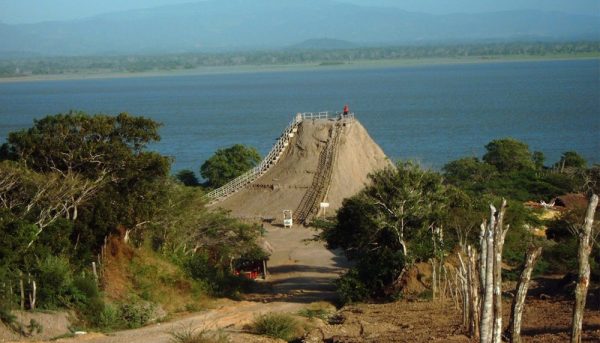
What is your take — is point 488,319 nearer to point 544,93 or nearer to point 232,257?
point 232,257

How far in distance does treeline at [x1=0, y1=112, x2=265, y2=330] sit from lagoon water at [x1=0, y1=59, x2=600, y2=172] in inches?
1601

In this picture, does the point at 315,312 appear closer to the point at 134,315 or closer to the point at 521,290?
the point at 134,315

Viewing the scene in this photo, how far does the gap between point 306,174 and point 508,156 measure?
18151 mm

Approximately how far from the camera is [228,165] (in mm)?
57031

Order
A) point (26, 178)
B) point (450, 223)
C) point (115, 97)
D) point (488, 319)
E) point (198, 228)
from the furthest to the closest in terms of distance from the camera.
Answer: point (115, 97) < point (198, 228) < point (450, 223) < point (26, 178) < point (488, 319)

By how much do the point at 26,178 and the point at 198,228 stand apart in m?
7.21

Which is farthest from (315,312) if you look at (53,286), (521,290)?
(521,290)

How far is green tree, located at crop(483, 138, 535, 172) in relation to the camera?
2422 inches

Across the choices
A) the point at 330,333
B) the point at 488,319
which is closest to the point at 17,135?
the point at 330,333

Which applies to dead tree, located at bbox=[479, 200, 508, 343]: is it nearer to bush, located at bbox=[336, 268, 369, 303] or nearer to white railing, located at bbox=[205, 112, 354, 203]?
bush, located at bbox=[336, 268, 369, 303]

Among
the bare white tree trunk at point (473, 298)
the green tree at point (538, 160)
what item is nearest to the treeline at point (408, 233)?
the bare white tree trunk at point (473, 298)

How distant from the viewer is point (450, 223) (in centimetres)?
2709

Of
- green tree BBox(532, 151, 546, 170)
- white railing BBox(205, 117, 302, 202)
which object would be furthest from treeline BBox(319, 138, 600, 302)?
green tree BBox(532, 151, 546, 170)

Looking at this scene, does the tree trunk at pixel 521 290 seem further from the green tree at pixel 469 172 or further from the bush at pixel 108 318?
the green tree at pixel 469 172
